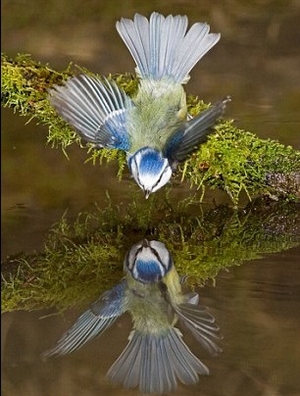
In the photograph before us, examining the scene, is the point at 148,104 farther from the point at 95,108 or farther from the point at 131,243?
the point at 131,243

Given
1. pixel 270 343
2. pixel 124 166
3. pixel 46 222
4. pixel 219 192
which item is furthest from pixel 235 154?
pixel 270 343

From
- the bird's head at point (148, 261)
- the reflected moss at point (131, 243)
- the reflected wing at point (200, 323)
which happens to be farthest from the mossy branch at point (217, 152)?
the reflected wing at point (200, 323)

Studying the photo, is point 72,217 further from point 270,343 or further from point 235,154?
point 270,343

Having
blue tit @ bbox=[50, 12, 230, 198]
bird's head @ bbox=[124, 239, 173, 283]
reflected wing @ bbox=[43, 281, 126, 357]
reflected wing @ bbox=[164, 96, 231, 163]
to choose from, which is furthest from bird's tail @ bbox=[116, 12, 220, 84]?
reflected wing @ bbox=[43, 281, 126, 357]

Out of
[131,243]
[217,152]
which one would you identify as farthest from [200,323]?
[217,152]

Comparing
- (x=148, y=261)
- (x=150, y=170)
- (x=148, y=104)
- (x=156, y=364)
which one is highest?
(x=148, y=104)

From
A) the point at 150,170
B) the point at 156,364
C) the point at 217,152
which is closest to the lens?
the point at 156,364

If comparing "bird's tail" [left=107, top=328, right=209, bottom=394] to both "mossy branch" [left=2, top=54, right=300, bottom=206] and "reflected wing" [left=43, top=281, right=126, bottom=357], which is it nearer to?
"reflected wing" [left=43, top=281, right=126, bottom=357]
